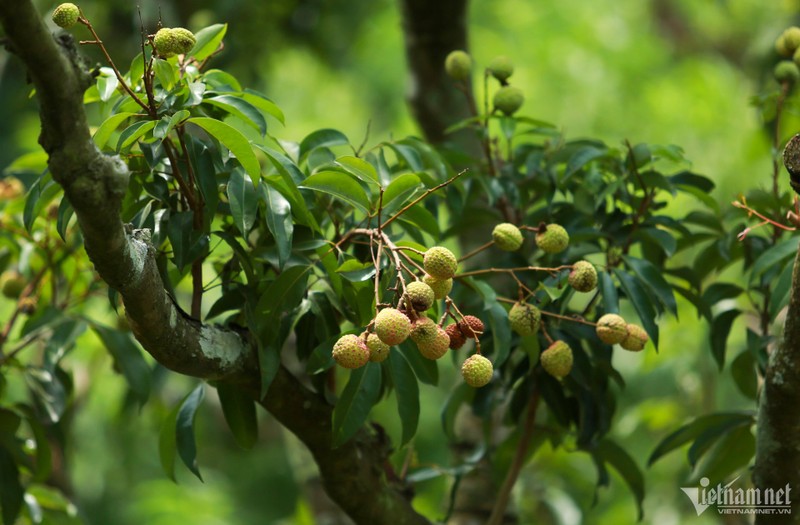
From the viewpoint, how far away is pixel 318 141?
4.58 feet

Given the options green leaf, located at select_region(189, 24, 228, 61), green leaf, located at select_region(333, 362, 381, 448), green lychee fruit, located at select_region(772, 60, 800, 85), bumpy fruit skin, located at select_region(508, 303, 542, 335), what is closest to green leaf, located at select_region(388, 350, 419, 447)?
green leaf, located at select_region(333, 362, 381, 448)

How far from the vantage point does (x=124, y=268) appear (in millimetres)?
998

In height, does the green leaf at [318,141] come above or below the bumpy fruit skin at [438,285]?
above

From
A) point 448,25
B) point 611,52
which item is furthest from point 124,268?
point 611,52

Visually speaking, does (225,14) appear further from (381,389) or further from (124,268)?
(124,268)

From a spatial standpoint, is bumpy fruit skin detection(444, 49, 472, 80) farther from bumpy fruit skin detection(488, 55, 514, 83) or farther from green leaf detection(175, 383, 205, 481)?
green leaf detection(175, 383, 205, 481)

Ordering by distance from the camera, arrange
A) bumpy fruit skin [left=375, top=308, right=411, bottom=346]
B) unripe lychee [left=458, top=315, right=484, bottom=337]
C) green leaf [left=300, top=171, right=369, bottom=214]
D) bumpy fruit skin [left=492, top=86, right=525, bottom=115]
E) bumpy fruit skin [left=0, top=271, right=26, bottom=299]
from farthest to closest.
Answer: bumpy fruit skin [left=0, top=271, right=26, bottom=299]
bumpy fruit skin [left=492, top=86, right=525, bottom=115]
green leaf [left=300, top=171, right=369, bottom=214]
unripe lychee [left=458, top=315, right=484, bottom=337]
bumpy fruit skin [left=375, top=308, right=411, bottom=346]

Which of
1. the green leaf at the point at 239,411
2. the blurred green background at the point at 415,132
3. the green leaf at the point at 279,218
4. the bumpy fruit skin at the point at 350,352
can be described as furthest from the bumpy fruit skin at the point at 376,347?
the blurred green background at the point at 415,132

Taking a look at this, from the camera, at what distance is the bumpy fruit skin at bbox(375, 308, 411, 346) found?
97 cm

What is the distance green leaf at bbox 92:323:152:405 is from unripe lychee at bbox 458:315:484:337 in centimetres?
64

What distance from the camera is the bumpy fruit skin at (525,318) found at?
4.10 feet

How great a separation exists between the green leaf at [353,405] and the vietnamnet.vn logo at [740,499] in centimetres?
53

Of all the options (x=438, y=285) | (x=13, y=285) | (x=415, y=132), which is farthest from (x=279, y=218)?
(x=415, y=132)

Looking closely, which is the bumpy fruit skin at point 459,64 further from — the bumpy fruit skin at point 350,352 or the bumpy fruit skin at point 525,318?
the bumpy fruit skin at point 350,352
